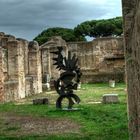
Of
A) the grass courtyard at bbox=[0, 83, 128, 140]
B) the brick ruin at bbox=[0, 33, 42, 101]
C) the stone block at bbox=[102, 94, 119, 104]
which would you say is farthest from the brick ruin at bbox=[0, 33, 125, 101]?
the grass courtyard at bbox=[0, 83, 128, 140]

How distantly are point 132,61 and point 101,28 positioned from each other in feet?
231

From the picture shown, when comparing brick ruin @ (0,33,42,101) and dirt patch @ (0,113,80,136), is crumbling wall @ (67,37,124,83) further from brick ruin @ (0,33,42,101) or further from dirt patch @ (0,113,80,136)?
dirt patch @ (0,113,80,136)

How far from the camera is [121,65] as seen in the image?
1746 inches

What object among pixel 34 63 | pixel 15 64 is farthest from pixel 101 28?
pixel 15 64

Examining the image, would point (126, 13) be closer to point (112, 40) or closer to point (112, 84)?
point (112, 84)

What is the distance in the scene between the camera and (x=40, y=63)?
107 ft

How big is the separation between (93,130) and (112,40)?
122 ft

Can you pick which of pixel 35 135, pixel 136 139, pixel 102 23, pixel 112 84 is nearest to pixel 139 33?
pixel 136 139

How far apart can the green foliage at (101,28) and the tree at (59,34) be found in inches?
55.7

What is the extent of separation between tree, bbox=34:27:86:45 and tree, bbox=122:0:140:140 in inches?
2598

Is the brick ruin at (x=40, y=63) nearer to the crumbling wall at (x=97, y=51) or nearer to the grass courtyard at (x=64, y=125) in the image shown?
the crumbling wall at (x=97, y=51)

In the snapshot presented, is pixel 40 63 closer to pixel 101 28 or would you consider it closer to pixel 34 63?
pixel 34 63

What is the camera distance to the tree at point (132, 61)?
9.36ft

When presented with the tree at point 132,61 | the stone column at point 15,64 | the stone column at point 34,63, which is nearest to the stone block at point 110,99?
the stone column at point 15,64
